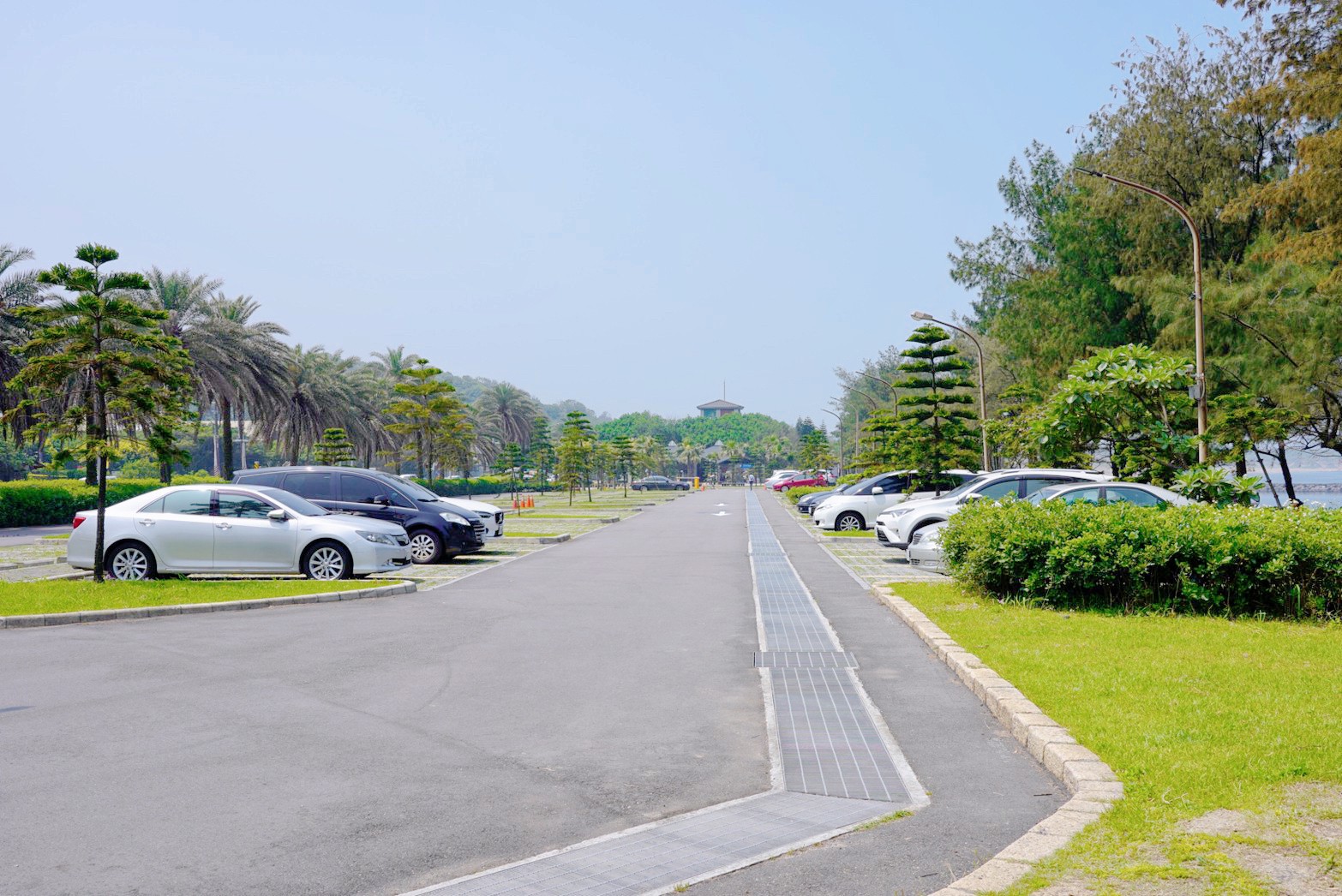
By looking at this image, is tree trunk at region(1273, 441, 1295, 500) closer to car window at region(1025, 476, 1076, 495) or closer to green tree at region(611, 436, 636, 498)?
car window at region(1025, 476, 1076, 495)

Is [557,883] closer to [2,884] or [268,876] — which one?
[268,876]

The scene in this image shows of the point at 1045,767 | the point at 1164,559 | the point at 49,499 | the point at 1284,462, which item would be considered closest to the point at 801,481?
the point at 1284,462

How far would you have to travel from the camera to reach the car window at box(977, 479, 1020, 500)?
2012cm

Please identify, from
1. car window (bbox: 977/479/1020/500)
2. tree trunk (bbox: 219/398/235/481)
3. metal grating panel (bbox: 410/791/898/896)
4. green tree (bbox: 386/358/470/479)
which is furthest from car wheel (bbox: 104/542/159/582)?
tree trunk (bbox: 219/398/235/481)

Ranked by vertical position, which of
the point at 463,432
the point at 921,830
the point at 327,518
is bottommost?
the point at 921,830

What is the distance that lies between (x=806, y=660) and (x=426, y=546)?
11828mm

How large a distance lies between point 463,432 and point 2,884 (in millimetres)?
40494

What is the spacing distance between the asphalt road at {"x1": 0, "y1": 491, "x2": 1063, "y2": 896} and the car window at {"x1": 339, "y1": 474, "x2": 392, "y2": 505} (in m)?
7.61

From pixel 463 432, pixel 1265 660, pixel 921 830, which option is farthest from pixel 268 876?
pixel 463 432

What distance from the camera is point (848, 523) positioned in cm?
3072

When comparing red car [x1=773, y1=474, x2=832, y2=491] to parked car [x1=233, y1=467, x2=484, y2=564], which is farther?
red car [x1=773, y1=474, x2=832, y2=491]

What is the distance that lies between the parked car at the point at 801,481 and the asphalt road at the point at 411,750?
71.3 metres

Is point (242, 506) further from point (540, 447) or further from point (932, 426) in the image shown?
point (540, 447)

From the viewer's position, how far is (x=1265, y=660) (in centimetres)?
880
